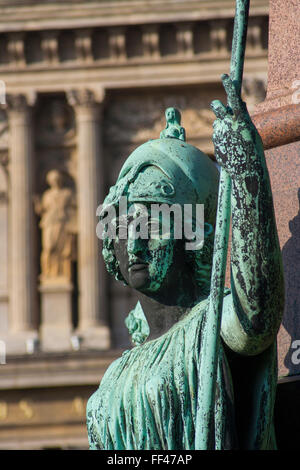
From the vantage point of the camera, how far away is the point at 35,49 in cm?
2550

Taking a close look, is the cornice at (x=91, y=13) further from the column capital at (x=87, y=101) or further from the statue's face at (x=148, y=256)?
the statue's face at (x=148, y=256)

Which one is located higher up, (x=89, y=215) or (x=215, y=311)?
(x=89, y=215)

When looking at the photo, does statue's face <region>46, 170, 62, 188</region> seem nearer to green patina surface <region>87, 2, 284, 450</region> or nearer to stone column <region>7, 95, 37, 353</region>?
stone column <region>7, 95, 37, 353</region>

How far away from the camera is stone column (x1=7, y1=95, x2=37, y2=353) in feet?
81.3

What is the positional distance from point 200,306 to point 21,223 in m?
22.4

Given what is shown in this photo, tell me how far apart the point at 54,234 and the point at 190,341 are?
A: 2241 cm

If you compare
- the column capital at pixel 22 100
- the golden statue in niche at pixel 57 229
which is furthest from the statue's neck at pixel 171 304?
the column capital at pixel 22 100

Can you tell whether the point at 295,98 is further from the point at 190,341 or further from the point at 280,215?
the point at 190,341

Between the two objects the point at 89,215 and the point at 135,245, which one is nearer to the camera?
the point at 135,245

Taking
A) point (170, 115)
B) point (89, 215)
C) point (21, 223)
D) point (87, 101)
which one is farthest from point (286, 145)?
point (87, 101)

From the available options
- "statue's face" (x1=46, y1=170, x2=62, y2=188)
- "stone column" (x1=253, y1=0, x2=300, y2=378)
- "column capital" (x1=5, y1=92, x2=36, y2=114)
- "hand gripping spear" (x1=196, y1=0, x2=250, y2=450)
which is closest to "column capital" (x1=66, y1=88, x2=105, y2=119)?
"column capital" (x1=5, y1=92, x2=36, y2=114)

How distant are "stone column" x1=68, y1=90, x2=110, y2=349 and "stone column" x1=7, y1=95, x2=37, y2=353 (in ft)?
2.56

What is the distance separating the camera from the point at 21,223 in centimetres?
2508

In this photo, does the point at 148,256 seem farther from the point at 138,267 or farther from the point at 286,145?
the point at 286,145
